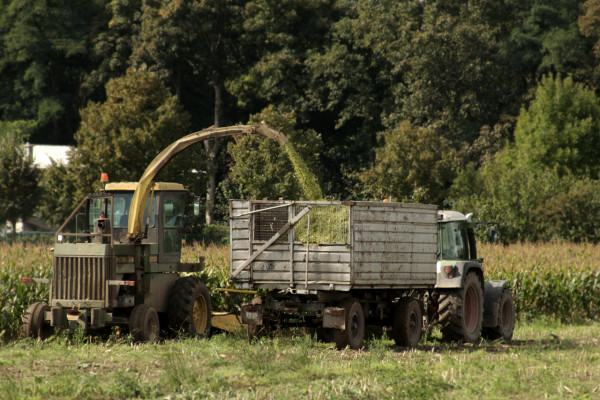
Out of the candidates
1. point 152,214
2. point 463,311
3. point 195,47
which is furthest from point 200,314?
point 195,47

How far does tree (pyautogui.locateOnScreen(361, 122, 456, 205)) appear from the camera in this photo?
150 feet

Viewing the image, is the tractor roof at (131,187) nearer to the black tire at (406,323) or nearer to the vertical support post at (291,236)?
the vertical support post at (291,236)

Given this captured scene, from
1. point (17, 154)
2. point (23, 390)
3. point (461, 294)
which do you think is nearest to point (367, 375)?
point (23, 390)

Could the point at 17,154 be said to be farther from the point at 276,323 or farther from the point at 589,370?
the point at 589,370

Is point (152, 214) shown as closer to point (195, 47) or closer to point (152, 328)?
point (152, 328)

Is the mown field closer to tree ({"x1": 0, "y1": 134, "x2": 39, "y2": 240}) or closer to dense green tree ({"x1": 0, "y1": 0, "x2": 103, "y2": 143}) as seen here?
tree ({"x1": 0, "y1": 134, "x2": 39, "y2": 240})

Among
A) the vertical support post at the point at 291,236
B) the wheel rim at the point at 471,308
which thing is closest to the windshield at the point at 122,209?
the vertical support post at the point at 291,236

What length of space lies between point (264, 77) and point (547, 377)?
45.8 metres

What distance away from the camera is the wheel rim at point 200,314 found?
17.1 metres

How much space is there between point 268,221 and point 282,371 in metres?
4.02

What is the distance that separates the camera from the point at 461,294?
16719mm

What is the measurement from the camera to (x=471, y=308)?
17.7 metres

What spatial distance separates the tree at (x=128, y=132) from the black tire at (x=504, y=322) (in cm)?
2569

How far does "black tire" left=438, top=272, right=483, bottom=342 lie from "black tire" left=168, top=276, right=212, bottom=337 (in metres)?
4.39
